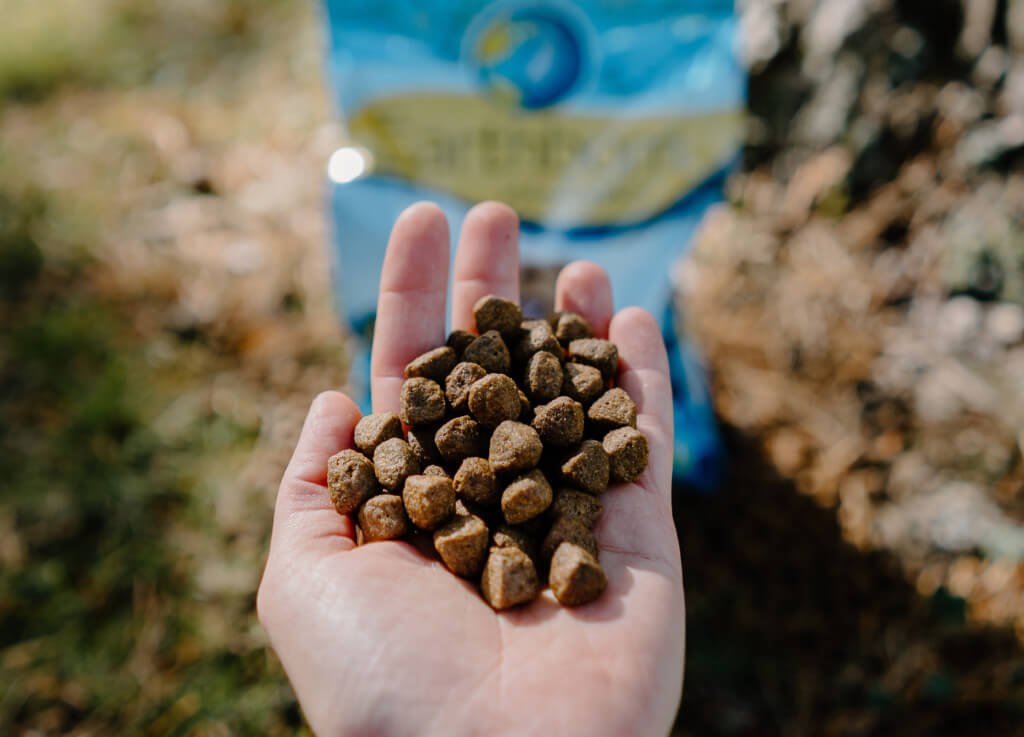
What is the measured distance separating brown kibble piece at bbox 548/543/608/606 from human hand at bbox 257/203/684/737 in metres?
0.03

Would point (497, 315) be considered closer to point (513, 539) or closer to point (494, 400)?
point (494, 400)

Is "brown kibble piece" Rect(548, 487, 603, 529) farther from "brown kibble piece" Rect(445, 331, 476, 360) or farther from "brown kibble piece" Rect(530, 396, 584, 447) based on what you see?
"brown kibble piece" Rect(445, 331, 476, 360)

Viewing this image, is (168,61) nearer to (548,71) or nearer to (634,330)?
(548,71)

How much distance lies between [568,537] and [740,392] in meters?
1.82

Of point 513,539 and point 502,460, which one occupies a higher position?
point 502,460

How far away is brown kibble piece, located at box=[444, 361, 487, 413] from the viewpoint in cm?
209

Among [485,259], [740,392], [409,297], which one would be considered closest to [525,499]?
[409,297]

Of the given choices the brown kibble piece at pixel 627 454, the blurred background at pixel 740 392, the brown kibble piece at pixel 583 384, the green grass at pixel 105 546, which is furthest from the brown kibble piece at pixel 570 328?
the green grass at pixel 105 546

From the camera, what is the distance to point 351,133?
10.6 feet

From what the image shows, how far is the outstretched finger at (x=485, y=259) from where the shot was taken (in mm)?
2535

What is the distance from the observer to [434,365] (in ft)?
7.09

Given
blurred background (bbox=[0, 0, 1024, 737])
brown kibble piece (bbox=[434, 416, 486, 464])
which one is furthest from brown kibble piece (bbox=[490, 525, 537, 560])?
blurred background (bbox=[0, 0, 1024, 737])

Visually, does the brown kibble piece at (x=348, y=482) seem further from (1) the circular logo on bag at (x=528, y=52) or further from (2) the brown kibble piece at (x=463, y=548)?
(1) the circular logo on bag at (x=528, y=52)

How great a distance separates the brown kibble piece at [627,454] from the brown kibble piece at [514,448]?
8.1 inches
